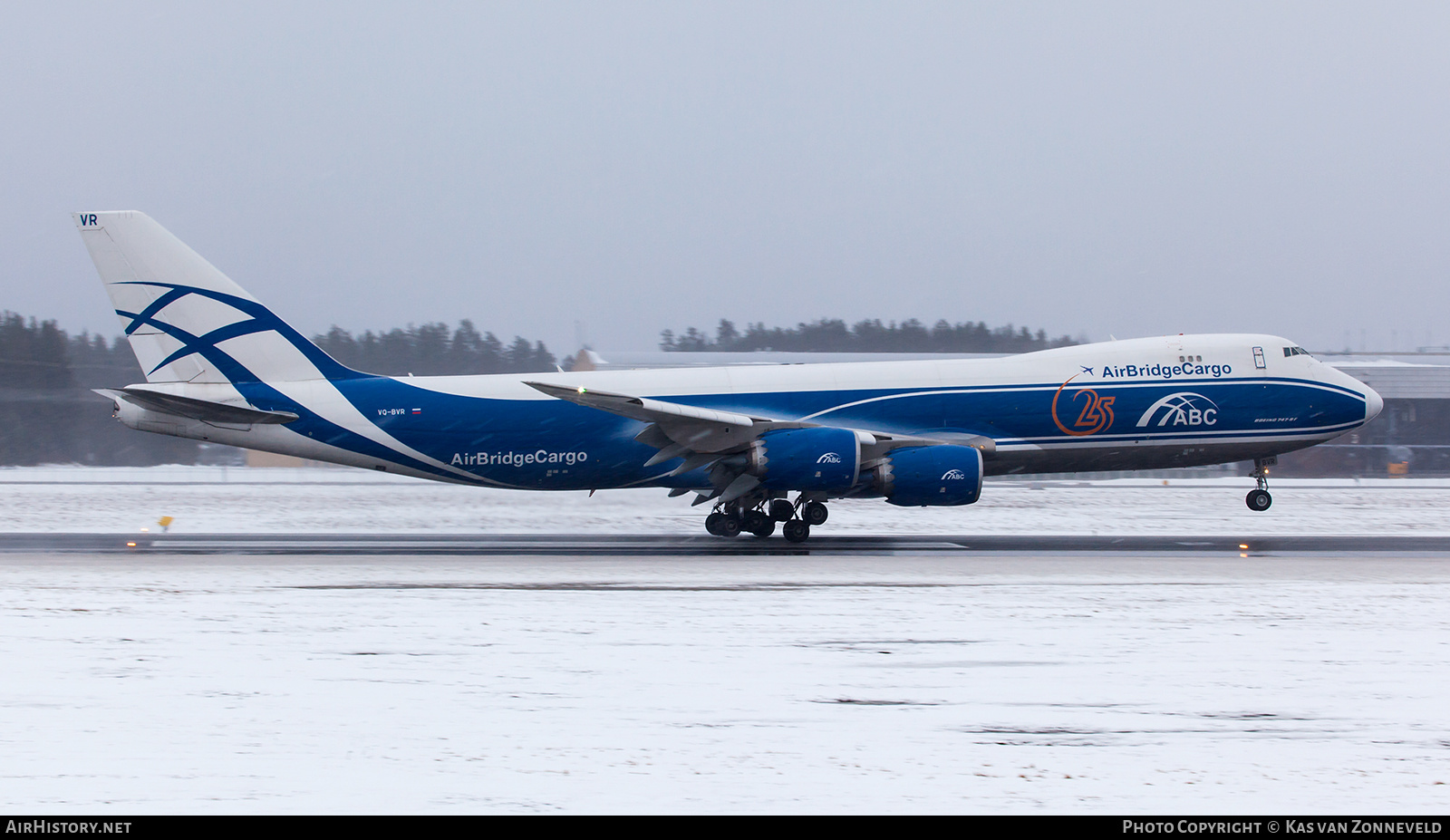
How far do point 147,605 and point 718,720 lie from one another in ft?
26.1

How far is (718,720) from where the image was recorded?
703cm

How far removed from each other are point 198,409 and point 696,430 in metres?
9.18

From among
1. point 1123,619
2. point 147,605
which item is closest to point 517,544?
point 147,605

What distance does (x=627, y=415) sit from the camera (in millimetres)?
18641

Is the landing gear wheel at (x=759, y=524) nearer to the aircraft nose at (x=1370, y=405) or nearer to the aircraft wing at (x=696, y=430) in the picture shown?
the aircraft wing at (x=696, y=430)

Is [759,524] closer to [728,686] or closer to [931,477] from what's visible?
[931,477]

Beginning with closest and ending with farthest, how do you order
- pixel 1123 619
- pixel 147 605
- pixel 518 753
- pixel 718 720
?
pixel 518 753 < pixel 718 720 < pixel 1123 619 < pixel 147 605

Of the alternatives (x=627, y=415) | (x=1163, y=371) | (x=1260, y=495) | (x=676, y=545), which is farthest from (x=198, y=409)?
(x=1260, y=495)

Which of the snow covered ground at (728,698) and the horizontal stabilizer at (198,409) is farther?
the horizontal stabilizer at (198,409)

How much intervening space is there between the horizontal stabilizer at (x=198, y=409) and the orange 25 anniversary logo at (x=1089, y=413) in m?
14.5

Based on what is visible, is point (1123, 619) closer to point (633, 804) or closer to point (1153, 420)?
point (633, 804)

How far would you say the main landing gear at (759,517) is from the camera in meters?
19.5

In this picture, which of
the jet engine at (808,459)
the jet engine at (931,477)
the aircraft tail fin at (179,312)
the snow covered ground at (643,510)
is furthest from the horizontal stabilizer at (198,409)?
the jet engine at (931,477)

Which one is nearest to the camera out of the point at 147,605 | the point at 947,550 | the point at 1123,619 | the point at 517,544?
the point at 1123,619
